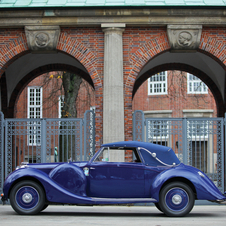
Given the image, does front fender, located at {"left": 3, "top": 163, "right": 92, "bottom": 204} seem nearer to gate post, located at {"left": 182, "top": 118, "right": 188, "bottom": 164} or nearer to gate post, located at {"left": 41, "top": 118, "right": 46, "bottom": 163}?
gate post, located at {"left": 41, "top": 118, "right": 46, "bottom": 163}

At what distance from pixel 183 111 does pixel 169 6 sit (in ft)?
66.3

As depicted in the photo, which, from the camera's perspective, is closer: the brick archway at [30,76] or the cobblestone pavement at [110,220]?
the cobblestone pavement at [110,220]

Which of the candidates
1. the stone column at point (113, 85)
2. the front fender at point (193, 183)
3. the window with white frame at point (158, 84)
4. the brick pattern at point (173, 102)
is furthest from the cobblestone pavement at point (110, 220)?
the window with white frame at point (158, 84)

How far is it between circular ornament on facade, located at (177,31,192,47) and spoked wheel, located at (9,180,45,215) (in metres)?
6.12

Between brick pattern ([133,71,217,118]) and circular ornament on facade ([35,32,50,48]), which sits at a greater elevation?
circular ornament on facade ([35,32,50,48])

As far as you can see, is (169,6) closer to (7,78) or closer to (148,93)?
(7,78)

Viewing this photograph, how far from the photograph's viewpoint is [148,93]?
31953 mm

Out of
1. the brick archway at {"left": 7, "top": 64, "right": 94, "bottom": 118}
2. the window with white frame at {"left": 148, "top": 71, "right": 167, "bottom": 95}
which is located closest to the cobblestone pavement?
the brick archway at {"left": 7, "top": 64, "right": 94, "bottom": 118}

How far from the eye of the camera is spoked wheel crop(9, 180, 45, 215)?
8.01 meters

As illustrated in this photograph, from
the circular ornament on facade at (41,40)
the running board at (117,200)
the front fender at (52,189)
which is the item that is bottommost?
the running board at (117,200)

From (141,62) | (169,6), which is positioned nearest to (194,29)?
(169,6)

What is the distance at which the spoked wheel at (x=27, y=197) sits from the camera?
8008mm

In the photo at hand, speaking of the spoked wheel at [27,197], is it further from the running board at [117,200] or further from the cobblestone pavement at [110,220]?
the running board at [117,200]

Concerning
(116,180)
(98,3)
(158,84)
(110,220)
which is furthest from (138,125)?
(158,84)
